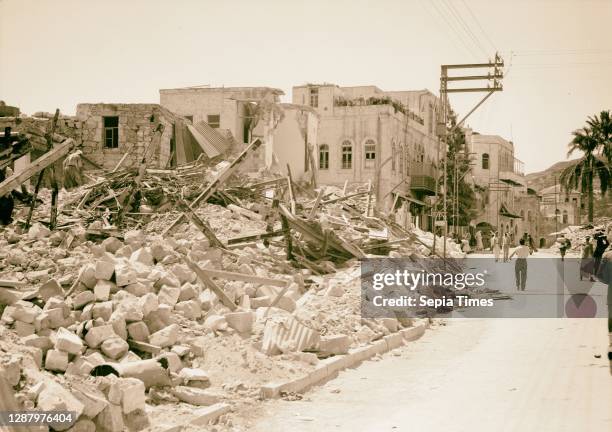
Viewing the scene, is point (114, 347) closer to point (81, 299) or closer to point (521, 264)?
point (81, 299)

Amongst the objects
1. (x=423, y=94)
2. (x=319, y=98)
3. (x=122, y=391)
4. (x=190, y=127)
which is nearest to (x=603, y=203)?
(x=423, y=94)

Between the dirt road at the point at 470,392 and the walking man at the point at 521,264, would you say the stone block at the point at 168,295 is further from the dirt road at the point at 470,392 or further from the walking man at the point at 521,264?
the walking man at the point at 521,264

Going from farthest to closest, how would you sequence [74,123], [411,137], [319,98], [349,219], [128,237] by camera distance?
[411,137] < [319,98] < [74,123] < [349,219] < [128,237]

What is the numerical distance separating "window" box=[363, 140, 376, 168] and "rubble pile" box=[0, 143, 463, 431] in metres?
26.6

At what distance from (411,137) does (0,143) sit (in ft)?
131

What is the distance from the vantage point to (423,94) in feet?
183

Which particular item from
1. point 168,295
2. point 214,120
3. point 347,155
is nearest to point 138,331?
point 168,295

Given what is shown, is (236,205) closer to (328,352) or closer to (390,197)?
(328,352)

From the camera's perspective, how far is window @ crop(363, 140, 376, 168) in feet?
155

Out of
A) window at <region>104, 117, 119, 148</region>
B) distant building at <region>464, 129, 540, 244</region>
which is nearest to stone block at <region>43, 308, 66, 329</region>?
→ window at <region>104, 117, 119, 148</region>

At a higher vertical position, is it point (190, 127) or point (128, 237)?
point (190, 127)

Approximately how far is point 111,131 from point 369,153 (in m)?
19.8

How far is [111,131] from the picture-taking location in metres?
31.4

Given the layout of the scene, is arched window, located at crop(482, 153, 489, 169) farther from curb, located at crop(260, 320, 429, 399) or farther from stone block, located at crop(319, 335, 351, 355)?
stone block, located at crop(319, 335, 351, 355)
